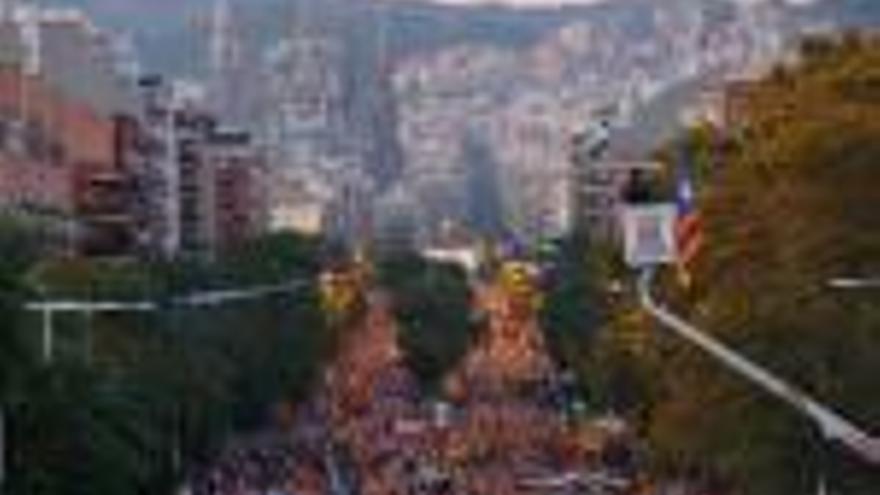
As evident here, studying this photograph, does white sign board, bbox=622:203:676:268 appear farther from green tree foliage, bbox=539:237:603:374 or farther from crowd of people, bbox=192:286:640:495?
green tree foliage, bbox=539:237:603:374

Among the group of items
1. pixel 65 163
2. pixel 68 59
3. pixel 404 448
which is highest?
pixel 68 59

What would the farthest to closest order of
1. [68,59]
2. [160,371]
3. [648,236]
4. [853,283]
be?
[68,59]
[160,371]
[853,283]
[648,236]

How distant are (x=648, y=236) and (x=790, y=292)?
30833 millimetres

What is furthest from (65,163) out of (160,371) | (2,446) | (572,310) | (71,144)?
(2,446)

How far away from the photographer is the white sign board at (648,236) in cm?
3198

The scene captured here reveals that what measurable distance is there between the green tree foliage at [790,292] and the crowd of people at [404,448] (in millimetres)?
16875

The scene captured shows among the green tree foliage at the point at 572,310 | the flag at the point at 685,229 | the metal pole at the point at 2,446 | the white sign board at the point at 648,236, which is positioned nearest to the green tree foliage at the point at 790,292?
the metal pole at the point at 2,446

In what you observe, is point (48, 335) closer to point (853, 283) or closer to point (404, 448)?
point (853, 283)

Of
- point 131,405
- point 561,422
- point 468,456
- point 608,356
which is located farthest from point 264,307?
point 131,405

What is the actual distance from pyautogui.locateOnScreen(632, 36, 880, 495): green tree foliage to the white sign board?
26.4 metres

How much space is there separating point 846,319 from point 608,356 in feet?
211

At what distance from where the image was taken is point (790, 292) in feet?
207

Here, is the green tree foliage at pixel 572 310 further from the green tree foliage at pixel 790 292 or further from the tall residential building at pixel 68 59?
the green tree foliage at pixel 790 292

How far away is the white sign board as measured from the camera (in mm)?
31984
